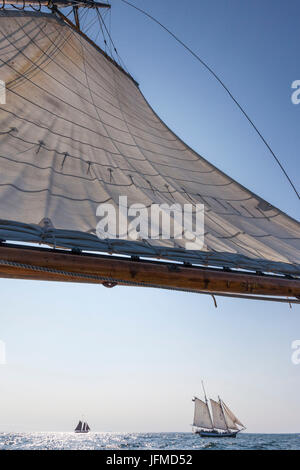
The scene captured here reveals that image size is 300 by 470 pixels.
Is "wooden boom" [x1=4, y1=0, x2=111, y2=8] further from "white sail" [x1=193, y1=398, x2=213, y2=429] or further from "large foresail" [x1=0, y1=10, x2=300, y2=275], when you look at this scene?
"white sail" [x1=193, y1=398, x2=213, y2=429]

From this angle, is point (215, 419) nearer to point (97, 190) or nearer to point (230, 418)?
point (230, 418)

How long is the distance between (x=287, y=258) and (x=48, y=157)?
8.43 ft

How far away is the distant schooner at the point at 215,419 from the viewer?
6231 centimetres

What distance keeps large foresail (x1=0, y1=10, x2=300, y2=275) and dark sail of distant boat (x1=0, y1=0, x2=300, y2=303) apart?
15 millimetres

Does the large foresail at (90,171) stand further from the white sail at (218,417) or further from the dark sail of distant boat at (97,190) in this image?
the white sail at (218,417)

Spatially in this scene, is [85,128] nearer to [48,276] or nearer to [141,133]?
[141,133]

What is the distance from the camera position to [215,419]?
208 feet

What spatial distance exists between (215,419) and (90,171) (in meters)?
69.7

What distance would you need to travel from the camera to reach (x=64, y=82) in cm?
579

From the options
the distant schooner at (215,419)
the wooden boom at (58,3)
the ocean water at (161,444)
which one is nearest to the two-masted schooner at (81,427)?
the ocean water at (161,444)

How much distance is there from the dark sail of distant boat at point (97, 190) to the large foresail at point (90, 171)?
15 mm

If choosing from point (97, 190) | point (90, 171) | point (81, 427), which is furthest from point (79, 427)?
point (97, 190)

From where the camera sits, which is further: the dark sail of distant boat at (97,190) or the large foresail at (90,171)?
the large foresail at (90,171)
